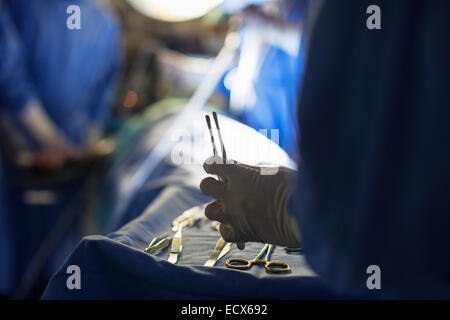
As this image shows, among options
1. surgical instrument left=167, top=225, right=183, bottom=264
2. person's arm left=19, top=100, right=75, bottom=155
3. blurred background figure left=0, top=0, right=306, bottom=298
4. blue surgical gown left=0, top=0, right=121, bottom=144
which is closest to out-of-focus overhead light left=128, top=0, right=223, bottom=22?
blurred background figure left=0, top=0, right=306, bottom=298

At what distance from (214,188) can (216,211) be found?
20mm

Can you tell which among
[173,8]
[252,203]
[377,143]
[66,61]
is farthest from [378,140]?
[66,61]

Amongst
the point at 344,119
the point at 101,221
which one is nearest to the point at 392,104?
the point at 344,119

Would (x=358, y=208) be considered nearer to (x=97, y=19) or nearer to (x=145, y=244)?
(x=145, y=244)

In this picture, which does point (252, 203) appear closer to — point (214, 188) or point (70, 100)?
point (214, 188)

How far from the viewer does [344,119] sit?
231 mm

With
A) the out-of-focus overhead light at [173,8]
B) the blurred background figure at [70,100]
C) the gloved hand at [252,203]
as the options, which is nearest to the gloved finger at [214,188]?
the gloved hand at [252,203]

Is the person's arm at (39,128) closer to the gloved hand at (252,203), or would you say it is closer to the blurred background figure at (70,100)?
the blurred background figure at (70,100)

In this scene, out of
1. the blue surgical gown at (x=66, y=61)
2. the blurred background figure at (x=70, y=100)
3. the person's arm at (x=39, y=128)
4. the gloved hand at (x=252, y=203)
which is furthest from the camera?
the blue surgical gown at (x=66, y=61)

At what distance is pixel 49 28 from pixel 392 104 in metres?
1.39

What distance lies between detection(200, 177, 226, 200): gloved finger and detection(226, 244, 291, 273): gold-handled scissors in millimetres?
63

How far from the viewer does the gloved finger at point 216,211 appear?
346mm

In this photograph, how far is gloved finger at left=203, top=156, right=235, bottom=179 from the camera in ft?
1.12
